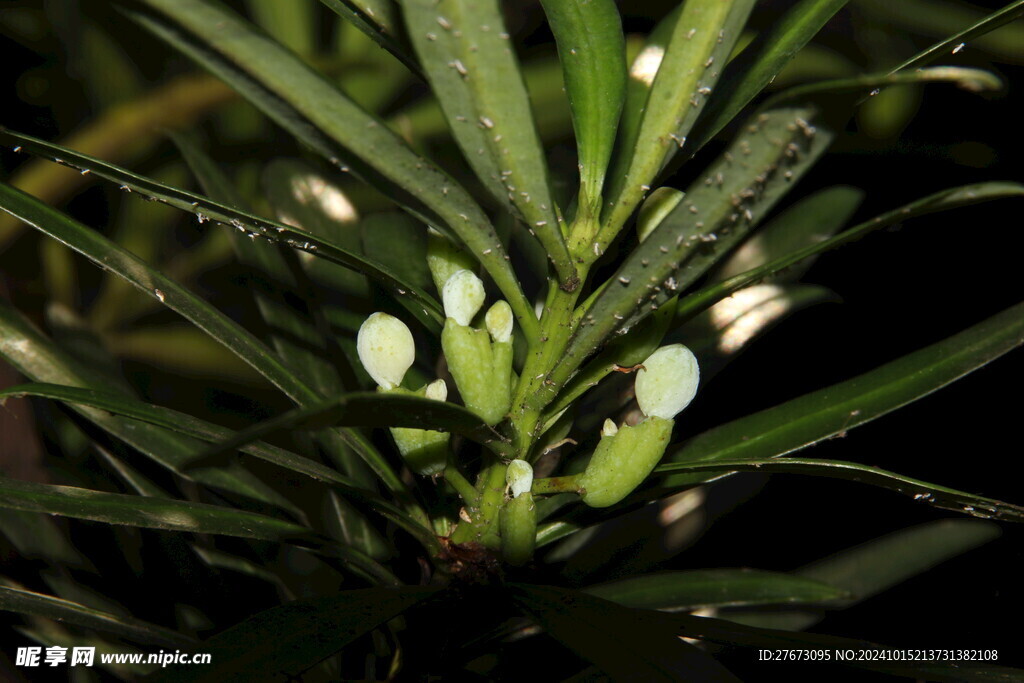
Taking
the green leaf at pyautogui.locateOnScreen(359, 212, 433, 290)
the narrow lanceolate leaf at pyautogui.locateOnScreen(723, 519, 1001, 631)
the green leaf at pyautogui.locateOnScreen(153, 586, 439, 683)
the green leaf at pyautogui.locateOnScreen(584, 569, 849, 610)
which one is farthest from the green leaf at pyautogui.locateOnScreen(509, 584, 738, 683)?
the narrow lanceolate leaf at pyautogui.locateOnScreen(723, 519, 1001, 631)

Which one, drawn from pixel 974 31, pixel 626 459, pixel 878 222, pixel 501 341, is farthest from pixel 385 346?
pixel 974 31

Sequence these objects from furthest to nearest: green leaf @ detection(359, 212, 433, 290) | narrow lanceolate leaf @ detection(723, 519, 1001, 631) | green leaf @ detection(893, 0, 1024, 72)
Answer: narrow lanceolate leaf @ detection(723, 519, 1001, 631) → green leaf @ detection(359, 212, 433, 290) → green leaf @ detection(893, 0, 1024, 72)

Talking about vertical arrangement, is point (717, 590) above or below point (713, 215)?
below

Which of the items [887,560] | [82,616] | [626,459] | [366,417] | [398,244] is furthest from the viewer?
[887,560]

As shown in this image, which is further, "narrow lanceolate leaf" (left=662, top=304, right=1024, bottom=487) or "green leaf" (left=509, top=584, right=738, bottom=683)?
"narrow lanceolate leaf" (left=662, top=304, right=1024, bottom=487)

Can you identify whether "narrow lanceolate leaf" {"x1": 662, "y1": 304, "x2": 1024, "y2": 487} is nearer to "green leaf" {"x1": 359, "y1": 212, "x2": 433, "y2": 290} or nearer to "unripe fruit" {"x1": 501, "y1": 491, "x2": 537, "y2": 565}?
"unripe fruit" {"x1": 501, "y1": 491, "x2": 537, "y2": 565}

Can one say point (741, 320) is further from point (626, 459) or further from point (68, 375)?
point (68, 375)
